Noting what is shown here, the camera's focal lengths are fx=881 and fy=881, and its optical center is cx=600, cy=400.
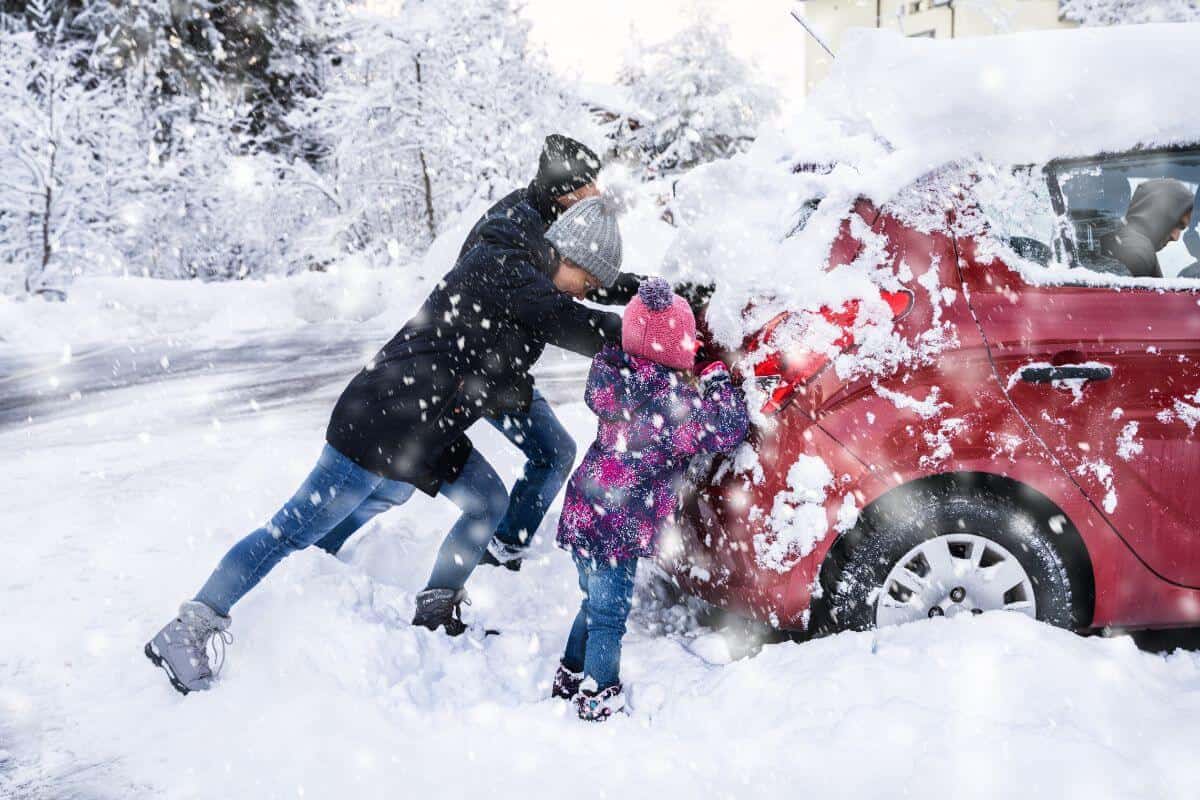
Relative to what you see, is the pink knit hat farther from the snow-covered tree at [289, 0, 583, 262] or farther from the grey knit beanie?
the snow-covered tree at [289, 0, 583, 262]

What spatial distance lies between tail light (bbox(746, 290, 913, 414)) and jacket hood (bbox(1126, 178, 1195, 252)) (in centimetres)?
144

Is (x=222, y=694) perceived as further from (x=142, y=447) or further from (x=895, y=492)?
(x=142, y=447)

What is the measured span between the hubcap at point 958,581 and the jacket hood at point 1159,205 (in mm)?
1642

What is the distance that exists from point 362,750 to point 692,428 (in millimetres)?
1314

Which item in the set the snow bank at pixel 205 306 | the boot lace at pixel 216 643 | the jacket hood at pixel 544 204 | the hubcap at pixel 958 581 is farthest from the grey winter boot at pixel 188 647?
the snow bank at pixel 205 306

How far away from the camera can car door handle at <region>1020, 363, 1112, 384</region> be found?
2.62 meters

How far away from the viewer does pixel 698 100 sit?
29.0m

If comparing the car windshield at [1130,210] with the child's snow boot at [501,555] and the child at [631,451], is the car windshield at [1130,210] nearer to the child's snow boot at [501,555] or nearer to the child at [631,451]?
the child at [631,451]

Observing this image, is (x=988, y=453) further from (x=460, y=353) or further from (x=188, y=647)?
(x=188, y=647)

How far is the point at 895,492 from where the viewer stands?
2.66 m

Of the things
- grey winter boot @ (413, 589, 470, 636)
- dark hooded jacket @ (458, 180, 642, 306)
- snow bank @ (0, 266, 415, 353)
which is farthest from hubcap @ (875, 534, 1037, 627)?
snow bank @ (0, 266, 415, 353)

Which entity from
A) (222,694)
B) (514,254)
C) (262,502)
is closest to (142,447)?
(262,502)

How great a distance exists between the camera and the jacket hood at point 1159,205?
136 inches

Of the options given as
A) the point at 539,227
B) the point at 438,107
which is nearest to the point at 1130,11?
the point at 438,107
